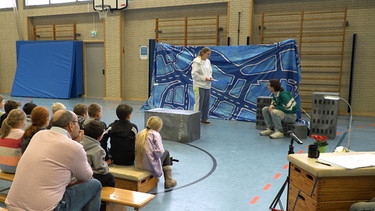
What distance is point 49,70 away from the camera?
38.8 ft

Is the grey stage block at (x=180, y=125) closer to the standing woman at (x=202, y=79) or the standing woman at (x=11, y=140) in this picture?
the standing woman at (x=202, y=79)

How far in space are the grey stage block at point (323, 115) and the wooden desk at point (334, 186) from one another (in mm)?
3833

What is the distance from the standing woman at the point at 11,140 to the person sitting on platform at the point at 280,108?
4.16m

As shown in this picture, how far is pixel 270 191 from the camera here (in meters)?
3.45

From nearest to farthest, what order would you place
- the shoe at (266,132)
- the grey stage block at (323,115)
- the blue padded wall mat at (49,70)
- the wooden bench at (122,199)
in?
1. the wooden bench at (122,199)
2. the grey stage block at (323,115)
3. the shoe at (266,132)
4. the blue padded wall mat at (49,70)

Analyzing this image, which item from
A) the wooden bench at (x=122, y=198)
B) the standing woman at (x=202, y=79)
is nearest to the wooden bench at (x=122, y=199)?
the wooden bench at (x=122, y=198)

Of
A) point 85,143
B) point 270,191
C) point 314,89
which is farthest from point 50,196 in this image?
point 314,89

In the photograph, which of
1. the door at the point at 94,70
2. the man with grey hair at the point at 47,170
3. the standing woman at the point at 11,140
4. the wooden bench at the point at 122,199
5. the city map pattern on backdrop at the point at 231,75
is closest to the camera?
the man with grey hair at the point at 47,170

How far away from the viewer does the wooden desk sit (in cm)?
203

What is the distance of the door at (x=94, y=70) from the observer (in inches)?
464

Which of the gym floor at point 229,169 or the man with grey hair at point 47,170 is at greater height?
the man with grey hair at point 47,170

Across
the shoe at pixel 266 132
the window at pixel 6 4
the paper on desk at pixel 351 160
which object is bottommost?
the shoe at pixel 266 132

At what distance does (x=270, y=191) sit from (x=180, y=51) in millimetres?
5527

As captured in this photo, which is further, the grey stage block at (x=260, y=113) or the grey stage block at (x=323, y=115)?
the grey stage block at (x=260, y=113)
